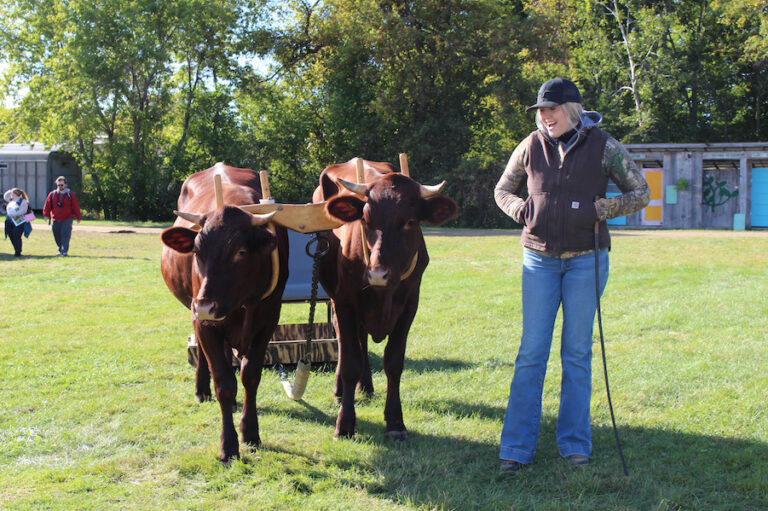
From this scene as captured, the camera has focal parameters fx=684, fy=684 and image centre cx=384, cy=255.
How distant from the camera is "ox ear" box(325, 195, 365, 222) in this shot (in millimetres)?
4559

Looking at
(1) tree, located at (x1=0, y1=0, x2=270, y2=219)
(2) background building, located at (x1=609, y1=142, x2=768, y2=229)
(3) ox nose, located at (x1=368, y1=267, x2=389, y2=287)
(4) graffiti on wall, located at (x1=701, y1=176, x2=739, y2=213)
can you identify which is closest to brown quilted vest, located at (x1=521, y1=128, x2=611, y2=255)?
(3) ox nose, located at (x1=368, y1=267, x2=389, y2=287)

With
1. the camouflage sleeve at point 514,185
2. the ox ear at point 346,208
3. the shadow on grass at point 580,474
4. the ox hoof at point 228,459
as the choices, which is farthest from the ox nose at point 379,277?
the ox hoof at point 228,459

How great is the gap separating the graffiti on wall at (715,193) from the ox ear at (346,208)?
25734 mm

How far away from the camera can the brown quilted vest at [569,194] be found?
13.4 feet

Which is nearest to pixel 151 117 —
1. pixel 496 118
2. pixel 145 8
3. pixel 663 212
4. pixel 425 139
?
pixel 145 8

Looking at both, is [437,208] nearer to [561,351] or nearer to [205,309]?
[561,351]

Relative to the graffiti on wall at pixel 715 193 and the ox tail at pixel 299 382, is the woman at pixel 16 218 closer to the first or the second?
the ox tail at pixel 299 382

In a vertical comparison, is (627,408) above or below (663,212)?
below

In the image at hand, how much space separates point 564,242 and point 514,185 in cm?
58

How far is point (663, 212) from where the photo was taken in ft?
88.2

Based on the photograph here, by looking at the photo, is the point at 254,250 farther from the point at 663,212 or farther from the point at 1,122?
the point at 1,122

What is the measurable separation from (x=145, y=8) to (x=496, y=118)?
15.7 metres

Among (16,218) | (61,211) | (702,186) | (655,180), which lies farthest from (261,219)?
(702,186)

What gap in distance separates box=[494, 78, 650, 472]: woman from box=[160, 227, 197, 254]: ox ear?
205cm
